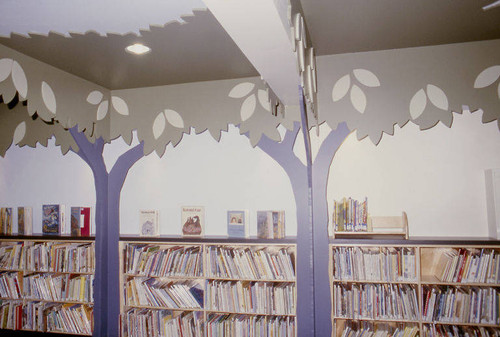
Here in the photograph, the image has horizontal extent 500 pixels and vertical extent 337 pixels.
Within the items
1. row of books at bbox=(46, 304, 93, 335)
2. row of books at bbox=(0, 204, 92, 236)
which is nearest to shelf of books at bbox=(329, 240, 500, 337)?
row of books at bbox=(46, 304, 93, 335)

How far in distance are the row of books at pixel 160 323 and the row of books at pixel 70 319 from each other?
1.52 ft

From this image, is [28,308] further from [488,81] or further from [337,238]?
[488,81]

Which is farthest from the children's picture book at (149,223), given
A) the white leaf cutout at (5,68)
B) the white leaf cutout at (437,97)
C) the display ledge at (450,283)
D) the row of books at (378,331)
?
the white leaf cutout at (437,97)

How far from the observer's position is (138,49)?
2635 millimetres

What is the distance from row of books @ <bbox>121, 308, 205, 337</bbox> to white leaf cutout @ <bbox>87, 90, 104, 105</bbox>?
2220 millimetres

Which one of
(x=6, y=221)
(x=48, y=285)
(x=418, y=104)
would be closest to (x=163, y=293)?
(x=48, y=285)

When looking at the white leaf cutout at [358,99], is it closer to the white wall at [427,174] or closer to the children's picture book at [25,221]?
the white wall at [427,174]

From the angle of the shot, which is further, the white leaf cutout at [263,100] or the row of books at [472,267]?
the white leaf cutout at [263,100]

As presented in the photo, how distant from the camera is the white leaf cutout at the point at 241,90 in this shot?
3.32 meters

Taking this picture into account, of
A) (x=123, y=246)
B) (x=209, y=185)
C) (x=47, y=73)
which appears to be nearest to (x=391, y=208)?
(x=209, y=185)

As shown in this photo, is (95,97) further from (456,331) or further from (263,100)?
(456,331)

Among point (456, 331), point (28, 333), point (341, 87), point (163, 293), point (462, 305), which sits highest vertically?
point (341, 87)

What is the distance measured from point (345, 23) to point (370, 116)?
0.90m

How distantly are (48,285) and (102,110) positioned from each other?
201 cm
